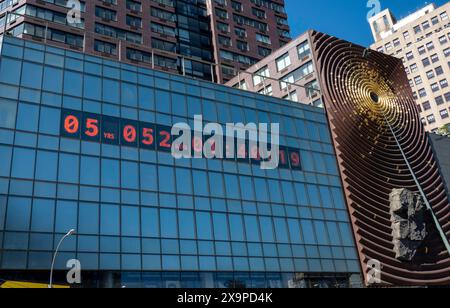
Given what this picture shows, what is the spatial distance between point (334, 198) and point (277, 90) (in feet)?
63.4

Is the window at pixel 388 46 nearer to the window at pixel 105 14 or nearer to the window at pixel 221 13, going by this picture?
the window at pixel 221 13

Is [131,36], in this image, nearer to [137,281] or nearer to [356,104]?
[356,104]

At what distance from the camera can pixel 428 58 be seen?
111438 mm

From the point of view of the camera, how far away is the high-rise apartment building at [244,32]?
7762 cm

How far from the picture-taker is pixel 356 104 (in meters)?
53.0

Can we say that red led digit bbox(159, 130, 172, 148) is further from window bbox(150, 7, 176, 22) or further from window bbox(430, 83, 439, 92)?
window bbox(430, 83, 439, 92)

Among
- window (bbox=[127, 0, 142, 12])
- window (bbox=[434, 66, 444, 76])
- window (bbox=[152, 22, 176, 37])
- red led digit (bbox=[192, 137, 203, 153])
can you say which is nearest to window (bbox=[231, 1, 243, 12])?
window (bbox=[152, 22, 176, 37])

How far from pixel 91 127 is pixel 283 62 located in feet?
106

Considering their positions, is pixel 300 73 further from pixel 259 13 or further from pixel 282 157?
pixel 259 13

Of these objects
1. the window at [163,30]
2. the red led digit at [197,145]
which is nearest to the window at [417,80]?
the window at [163,30]

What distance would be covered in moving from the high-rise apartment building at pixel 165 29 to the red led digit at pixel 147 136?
648 inches

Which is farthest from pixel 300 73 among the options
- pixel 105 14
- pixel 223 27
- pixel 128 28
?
pixel 105 14

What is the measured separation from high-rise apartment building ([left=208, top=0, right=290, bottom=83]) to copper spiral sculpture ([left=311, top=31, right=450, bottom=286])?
2313 cm

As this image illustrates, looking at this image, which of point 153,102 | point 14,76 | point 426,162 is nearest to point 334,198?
point 426,162
